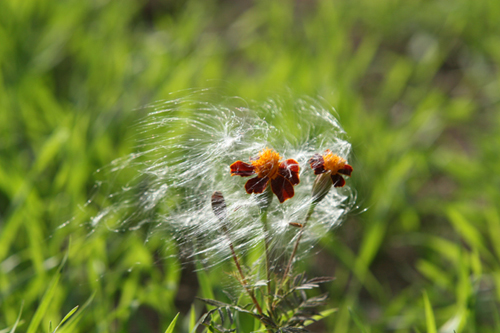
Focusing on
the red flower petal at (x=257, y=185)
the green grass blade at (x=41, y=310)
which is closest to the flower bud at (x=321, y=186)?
the red flower petal at (x=257, y=185)

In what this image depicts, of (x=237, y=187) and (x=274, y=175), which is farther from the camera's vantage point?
(x=237, y=187)

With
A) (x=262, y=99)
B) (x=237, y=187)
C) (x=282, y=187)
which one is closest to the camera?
(x=282, y=187)

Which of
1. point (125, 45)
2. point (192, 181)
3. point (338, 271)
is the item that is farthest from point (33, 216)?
point (125, 45)

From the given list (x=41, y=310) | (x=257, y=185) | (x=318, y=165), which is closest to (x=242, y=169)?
(x=257, y=185)

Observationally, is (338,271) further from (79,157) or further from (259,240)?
(79,157)

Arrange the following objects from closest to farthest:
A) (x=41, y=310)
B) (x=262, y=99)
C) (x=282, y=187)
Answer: (x=282, y=187), (x=41, y=310), (x=262, y=99)

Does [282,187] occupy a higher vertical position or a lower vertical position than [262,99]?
higher

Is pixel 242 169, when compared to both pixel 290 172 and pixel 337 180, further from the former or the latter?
pixel 337 180
